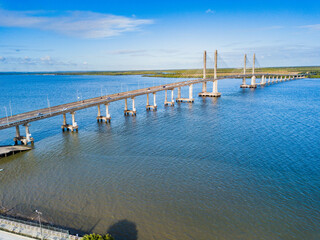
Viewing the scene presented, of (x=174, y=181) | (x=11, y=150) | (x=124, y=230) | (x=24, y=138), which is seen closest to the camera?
(x=124, y=230)

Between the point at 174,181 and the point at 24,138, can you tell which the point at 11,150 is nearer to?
the point at 24,138

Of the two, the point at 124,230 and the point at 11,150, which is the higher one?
the point at 11,150

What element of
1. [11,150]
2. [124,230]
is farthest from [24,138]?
[124,230]

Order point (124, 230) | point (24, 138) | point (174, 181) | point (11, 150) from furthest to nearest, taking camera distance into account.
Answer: point (24, 138), point (11, 150), point (174, 181), point (124, 230)

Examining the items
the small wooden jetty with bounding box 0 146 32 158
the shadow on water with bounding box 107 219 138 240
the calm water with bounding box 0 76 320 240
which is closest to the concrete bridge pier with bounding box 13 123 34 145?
the calm water with bounding box 0 76 320 240

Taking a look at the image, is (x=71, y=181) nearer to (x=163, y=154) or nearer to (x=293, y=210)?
(x=163, y=154)

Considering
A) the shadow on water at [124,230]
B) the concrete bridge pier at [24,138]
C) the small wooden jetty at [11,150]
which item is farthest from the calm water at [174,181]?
the concrete bridge pier at [24,138]

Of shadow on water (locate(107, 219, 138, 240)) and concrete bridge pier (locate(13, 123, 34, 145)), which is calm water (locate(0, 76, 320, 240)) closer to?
shadow on water (locate(107, 219, 138, 240))
